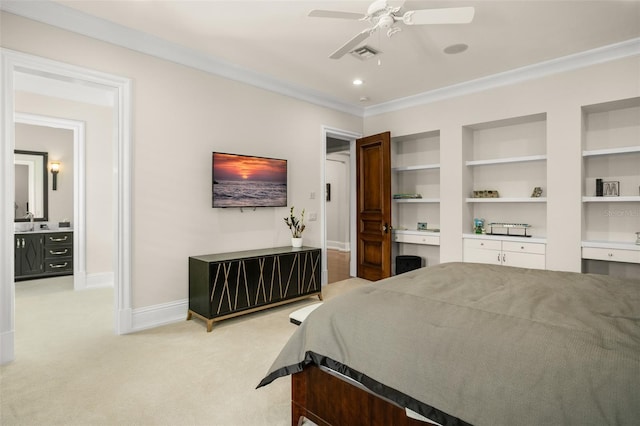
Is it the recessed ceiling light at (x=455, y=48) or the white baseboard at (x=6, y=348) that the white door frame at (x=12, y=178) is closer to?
the white baseboard at (x=6, y=348)

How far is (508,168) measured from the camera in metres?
4.65

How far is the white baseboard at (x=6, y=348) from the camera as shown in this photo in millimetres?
2629

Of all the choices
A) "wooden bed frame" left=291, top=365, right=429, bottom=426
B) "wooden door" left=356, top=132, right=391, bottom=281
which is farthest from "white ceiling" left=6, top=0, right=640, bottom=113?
"wooden bed frame" left=291, top=365, right=429, bottom=426

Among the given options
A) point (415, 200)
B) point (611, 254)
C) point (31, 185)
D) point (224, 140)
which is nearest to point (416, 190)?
point (415, 200)

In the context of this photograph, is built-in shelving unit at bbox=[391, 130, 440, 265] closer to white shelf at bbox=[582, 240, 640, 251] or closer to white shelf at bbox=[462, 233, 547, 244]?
white shelf at bbox=[462, 233, 547, 244]

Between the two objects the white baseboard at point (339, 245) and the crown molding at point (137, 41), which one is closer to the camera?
the crown molding at point (137, 41)

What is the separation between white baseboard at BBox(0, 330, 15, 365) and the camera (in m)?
2.63

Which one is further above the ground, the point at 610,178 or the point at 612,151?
the point at 612,151

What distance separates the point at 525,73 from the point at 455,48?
44.7 inches

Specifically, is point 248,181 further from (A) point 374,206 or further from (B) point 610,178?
(B) point 610,178

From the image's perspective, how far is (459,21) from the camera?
2.37 meters

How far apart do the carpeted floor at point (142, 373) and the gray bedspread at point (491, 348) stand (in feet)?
1.75

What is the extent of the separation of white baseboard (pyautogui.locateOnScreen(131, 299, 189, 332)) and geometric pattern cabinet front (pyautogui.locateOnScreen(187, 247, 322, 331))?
0.32 ft

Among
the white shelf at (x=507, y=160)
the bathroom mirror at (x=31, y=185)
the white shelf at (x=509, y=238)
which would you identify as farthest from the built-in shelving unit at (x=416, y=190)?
the bathroom mirror at (x=31, y=185)
